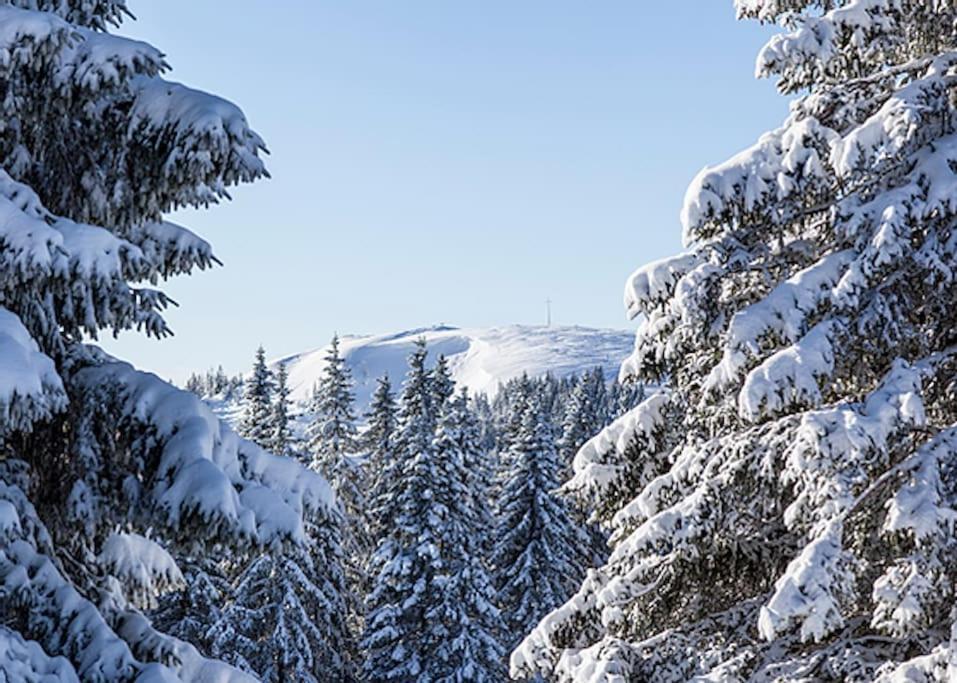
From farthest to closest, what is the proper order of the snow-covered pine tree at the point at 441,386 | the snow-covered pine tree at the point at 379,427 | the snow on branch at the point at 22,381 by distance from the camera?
the snow-covered pine tree at the point at 379,427, the snow-covered pine tree at the point at 441,386, the snow on branch at the point at 22,381

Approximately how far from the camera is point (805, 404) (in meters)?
7.04

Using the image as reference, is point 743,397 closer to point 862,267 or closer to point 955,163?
point 862,267

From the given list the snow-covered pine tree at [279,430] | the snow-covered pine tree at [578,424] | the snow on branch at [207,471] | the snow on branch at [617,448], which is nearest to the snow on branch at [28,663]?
the snow on branch at [207,471]

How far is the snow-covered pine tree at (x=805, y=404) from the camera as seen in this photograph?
6.43 metres

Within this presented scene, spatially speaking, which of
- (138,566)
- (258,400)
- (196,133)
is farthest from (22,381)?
(258,400)

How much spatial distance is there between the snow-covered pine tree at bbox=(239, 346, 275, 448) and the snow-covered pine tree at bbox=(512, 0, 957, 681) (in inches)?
878

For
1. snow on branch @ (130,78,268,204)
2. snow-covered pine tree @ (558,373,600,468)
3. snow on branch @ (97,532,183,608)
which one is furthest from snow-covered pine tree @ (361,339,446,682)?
snow on branch @ (130,78,268,204)

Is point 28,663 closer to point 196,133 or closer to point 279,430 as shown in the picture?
point 196,133

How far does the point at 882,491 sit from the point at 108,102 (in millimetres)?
5635

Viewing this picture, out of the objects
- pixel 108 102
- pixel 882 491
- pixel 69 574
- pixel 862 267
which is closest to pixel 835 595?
pixel 882 491

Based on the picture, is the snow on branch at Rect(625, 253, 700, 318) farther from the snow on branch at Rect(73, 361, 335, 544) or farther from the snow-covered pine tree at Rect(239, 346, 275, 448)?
the snow-covered pine tree at Rect(239, 346, 275, 448)

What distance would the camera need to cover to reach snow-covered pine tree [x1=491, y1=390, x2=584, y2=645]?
32469mm

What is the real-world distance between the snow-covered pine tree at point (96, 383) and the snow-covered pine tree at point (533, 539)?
27.6m

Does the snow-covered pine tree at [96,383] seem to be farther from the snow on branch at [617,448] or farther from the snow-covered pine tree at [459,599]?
the snow-covered pine tree at [459,599]
